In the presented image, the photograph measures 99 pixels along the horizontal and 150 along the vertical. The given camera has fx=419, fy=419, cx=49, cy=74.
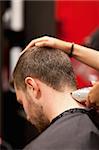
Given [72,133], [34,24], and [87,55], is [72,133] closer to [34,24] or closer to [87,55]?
[87,55]

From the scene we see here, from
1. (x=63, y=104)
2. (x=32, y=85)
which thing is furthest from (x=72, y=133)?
(x=32, y=85)

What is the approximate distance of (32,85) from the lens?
5.42ft

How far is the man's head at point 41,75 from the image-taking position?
5.41 ft

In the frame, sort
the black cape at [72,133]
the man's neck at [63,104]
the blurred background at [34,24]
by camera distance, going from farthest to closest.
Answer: the blurred background at [34,24]
the man's neck at [63,104]
the black cape at [72,133]

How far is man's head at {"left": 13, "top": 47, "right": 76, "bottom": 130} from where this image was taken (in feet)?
5.41

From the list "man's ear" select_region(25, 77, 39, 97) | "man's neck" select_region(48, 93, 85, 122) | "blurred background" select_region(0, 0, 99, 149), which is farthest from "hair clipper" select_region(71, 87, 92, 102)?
"blurred background" select_region(0, 0, 99, 149)

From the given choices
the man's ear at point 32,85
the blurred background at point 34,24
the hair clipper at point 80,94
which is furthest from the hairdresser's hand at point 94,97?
the blurred background at point 34,24

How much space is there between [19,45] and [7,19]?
0.28 m

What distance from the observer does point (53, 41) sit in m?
1.66

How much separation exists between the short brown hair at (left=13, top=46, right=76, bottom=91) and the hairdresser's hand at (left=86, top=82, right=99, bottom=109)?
0.39 feet

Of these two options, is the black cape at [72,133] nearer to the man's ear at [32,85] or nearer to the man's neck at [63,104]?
the man's neck at [63,104]

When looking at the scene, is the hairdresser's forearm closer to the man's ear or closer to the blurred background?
the man's ear

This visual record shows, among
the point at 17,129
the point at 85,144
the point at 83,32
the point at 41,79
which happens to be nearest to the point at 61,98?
the point at 41,79

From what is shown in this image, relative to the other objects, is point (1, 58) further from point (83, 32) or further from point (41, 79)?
point (41, 79)
